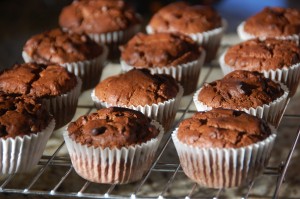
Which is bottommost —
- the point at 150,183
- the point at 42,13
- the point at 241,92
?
the point at 42,13

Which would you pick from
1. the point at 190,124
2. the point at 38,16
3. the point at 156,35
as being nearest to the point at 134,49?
the point at 156,35

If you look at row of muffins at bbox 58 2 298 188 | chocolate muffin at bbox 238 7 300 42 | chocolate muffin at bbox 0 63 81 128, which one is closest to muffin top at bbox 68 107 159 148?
row of muffins at bbox 58 2 298 188

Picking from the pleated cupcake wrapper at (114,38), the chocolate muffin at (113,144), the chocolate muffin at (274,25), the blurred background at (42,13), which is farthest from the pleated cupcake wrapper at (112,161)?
the blurred background at (42,13)

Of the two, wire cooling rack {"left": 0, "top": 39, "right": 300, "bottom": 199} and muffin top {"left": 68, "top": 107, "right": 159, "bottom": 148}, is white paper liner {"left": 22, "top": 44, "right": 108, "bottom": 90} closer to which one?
wire cooling rack {"left": 0, "top": 39, "right": 300, "bottom": 199}

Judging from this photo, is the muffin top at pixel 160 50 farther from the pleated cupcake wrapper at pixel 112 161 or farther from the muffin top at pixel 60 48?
the pleated cupcake wrapper at pixel 112 161

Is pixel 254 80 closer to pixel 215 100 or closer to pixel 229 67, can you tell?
pixel 215 100

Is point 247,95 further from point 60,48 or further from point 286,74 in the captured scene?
point 60,48

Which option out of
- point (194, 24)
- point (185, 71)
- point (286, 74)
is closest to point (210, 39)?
point (194, 24)
